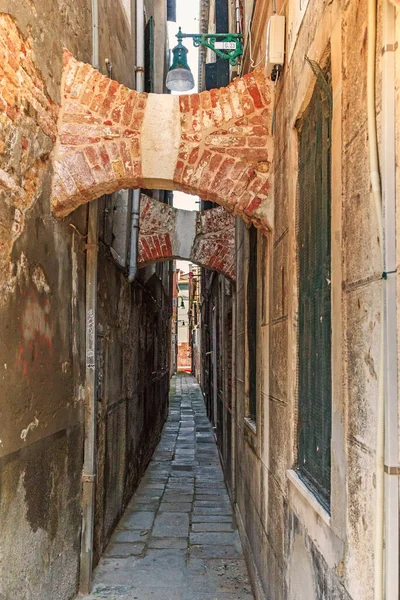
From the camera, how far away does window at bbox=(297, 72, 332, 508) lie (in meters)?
2.24

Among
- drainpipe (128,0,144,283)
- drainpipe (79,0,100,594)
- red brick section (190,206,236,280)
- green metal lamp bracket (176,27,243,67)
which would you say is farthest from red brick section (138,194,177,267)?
drainpipe (79,0,100,594)

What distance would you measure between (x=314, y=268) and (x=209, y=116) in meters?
1.71

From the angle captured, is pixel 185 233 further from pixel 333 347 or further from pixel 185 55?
pixel 333 347

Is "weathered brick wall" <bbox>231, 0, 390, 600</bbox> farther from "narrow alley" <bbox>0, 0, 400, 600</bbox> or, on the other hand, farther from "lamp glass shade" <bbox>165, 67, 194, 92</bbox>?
"lamp glass shade" <bbox>165, 67, 194, 92</bbox>

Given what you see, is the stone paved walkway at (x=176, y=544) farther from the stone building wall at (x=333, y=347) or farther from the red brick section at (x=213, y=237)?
the red brick section at (x=213, y=237)

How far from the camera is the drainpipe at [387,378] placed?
4.66 feet

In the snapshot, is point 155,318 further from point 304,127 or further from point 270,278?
point 304,127

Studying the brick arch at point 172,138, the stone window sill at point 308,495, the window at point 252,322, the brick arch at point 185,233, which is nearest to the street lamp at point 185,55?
the window at point 252,322

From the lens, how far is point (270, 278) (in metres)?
3.58

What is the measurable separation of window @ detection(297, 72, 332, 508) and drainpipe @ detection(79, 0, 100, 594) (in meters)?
1.95

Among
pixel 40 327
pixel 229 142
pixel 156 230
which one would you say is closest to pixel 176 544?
pixel 40 327

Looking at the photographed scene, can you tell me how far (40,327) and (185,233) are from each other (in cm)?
444

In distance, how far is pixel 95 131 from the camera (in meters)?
3.65

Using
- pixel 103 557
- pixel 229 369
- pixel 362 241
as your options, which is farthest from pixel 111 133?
pixel 229 369
